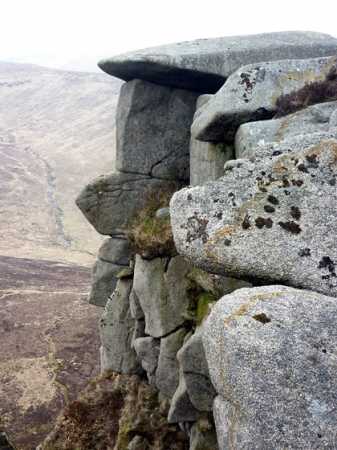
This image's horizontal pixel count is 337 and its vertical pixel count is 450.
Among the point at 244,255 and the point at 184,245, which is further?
the point at 184,245

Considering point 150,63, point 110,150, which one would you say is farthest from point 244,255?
point 110,150

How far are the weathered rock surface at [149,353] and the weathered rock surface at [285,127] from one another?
7.02m

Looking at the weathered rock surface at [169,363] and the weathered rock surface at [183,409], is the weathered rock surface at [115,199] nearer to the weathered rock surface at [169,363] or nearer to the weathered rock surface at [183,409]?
the weathered rock surface at [169,363]

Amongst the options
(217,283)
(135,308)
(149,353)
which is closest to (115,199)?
(135,308)

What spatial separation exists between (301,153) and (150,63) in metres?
9.87

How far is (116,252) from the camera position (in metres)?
21.1

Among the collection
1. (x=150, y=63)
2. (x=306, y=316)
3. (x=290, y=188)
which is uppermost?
(x=150, y=63)

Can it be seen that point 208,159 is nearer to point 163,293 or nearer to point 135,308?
point 163,293

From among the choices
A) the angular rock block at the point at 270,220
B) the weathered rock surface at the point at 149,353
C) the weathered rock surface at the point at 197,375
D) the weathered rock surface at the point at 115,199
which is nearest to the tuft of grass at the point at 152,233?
the weathered rock surface at the point at 115,199

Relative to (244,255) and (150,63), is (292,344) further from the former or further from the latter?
(150,63)

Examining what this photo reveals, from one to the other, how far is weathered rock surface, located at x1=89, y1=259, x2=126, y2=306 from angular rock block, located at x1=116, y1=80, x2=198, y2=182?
4.39 meters

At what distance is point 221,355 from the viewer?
760 centimetres

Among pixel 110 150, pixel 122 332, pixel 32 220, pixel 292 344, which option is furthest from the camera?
pixel 110 150

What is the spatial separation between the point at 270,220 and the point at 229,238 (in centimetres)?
83
